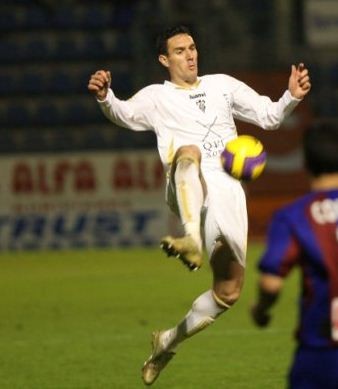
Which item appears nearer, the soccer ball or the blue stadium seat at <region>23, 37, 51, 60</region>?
the soccer ball

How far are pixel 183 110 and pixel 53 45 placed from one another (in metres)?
12.6

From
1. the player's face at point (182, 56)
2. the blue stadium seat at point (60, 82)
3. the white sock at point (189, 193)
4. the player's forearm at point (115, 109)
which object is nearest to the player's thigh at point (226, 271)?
the white sock at point (189, 193)

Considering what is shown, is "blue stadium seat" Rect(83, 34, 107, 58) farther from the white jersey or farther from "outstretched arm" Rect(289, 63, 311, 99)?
A: "outstretched arm" Rect(289, 63, 311, 99)

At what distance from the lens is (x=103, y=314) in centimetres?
1110

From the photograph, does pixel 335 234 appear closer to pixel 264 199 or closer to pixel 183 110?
pixel 183 110

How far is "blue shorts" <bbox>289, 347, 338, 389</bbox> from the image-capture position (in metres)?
4.11

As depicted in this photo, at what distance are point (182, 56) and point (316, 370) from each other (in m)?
3.42

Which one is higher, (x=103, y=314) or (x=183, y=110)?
(x=183, y=110)

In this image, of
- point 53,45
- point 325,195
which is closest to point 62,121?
point 53,45

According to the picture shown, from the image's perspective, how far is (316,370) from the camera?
4109mm

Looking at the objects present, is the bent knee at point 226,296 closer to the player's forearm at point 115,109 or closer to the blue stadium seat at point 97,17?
the player's forearm at point 115,109

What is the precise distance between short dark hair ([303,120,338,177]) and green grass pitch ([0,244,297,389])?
317 cm

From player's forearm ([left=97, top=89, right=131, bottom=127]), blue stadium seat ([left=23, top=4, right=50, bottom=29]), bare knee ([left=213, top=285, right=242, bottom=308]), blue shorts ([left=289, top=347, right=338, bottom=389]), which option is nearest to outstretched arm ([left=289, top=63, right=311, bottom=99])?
player's forearm ([left=97, top=89, right=131, bottom=127])

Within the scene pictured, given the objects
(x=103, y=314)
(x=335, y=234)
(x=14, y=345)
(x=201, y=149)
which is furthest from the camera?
(x=103, y=314)
